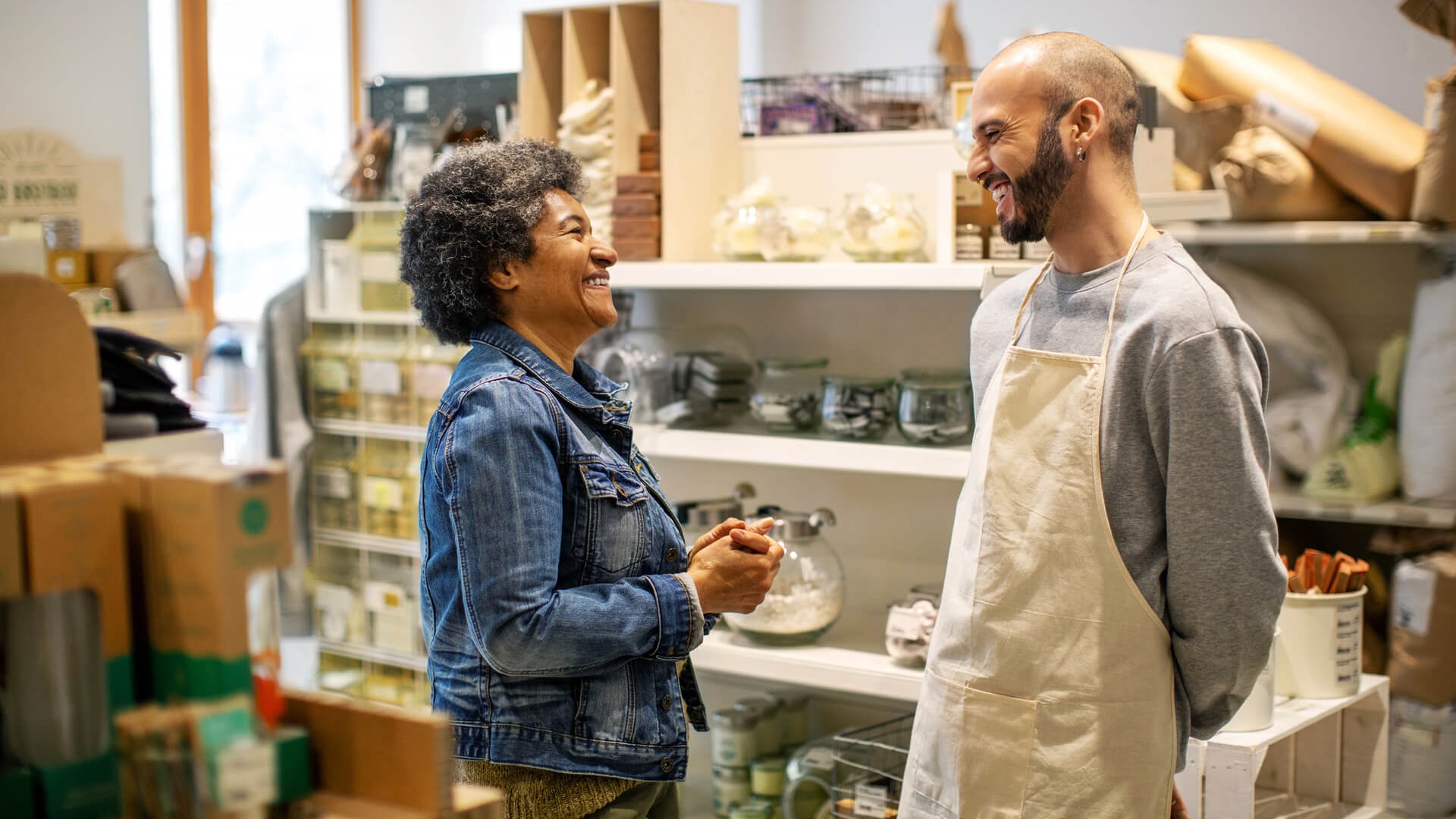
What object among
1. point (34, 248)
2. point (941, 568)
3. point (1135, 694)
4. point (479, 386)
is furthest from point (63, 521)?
point (941, 568)

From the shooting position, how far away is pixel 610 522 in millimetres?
1652

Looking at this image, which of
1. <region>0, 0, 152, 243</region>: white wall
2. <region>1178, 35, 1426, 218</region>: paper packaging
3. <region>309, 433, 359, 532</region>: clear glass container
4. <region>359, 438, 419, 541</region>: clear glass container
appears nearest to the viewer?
<region>1178, 35, 1426, 218</region>: paper packaging

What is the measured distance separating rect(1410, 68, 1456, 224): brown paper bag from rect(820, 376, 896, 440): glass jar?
1.12 m

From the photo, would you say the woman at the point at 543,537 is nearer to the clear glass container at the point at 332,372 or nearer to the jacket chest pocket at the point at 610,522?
the jacket chest pocket at the point at 610,522

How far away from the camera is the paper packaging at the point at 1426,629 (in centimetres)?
257

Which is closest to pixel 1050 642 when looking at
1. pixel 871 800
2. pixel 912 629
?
pixel 912 629

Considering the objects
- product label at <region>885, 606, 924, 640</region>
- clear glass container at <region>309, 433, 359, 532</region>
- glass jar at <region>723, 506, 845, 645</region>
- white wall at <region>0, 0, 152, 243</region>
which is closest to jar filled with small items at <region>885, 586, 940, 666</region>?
product label at <region>885, 606, 924, 640</region>

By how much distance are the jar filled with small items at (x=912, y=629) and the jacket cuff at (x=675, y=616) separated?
106cm

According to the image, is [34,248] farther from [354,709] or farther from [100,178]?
[100,178]

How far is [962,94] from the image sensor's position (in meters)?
2.70

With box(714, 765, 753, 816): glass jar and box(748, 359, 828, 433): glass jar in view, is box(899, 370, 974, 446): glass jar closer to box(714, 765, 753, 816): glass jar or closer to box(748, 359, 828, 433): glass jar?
box(748, 359, 828, 433): glass jar

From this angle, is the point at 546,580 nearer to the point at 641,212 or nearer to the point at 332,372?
the point at 641,212

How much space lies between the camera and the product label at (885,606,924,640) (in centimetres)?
263

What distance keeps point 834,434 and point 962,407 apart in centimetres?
30
